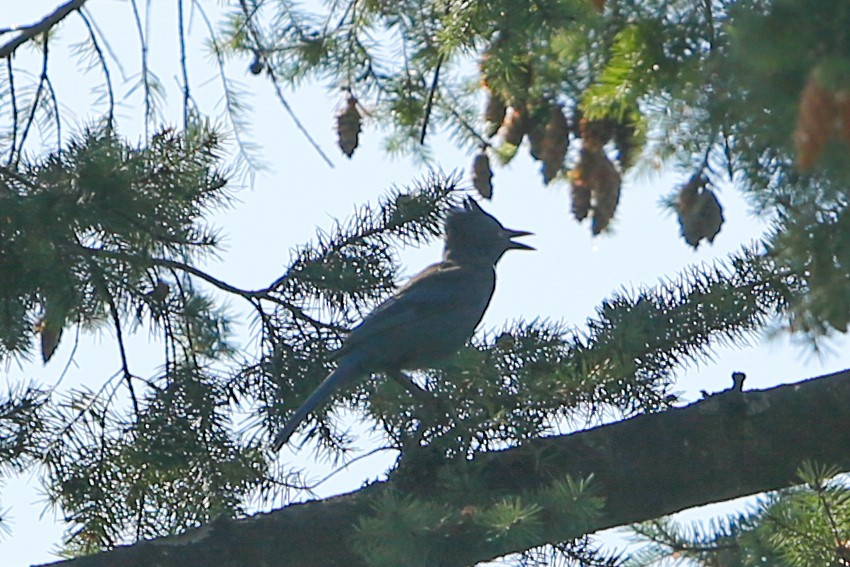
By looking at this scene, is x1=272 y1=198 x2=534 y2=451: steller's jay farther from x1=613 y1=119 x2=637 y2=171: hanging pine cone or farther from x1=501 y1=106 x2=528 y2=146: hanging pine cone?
x1=613 y1=119 x2=637 y2=171: hanging pine cone

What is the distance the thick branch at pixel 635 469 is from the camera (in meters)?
3.40

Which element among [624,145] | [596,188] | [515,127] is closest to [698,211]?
[596,188]

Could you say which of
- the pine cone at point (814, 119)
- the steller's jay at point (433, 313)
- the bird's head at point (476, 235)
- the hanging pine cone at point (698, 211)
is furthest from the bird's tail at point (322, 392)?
the pine cone at point (814, 119)

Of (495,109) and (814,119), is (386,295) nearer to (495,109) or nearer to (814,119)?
(495,109)

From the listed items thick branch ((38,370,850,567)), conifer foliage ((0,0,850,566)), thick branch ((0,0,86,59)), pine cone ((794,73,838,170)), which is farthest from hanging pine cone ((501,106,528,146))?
pine cone ((794,73,838,170))

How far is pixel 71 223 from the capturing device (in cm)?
333

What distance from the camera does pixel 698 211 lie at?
3.08m

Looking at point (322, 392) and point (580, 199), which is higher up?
Answer: point (580, 199)

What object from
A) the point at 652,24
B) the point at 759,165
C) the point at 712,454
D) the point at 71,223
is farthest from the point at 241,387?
the point at 759,165

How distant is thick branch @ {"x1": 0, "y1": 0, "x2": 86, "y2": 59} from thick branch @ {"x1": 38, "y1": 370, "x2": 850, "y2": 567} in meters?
2.05

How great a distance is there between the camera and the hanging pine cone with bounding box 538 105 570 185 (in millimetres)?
4203

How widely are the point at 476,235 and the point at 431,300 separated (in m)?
0.83

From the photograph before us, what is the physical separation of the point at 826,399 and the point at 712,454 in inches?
15.7

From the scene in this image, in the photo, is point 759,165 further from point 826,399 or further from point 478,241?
point 478,241
